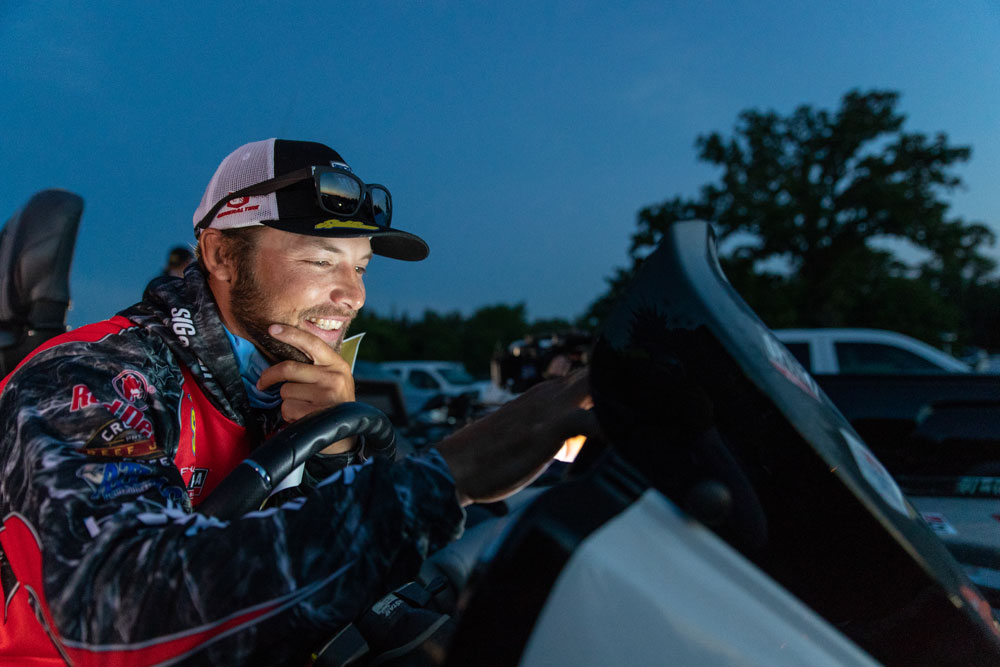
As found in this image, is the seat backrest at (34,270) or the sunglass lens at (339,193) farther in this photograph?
the seat backrest at (34,270)

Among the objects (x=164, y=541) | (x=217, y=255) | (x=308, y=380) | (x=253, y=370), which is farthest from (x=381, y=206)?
(x=164, y=541)

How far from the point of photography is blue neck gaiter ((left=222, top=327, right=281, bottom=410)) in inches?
66.2

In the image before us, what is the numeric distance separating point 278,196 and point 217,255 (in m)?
0.32

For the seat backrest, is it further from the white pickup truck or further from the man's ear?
the white pickup truck

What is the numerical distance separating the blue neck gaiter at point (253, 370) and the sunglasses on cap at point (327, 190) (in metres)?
0.35

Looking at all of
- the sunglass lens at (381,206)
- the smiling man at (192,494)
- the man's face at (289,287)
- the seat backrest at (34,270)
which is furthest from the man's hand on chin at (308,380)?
the seat backrest at (34,270)

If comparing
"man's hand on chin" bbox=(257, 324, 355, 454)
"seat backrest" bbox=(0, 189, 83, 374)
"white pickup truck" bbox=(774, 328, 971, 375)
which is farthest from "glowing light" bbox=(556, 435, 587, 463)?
"white pickup truck" bbox=(774, 328, 971, 375)

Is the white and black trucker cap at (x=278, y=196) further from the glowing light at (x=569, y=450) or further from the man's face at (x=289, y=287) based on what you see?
the glowing light at (x=569, y=450)

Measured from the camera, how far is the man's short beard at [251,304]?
173cm

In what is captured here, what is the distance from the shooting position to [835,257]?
1096 inches

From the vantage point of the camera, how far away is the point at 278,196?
1.64 meters

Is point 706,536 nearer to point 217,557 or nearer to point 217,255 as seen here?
point 217,557

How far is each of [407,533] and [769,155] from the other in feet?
104

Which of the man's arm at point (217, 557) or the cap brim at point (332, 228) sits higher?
the cap brim at point (332, 228)
